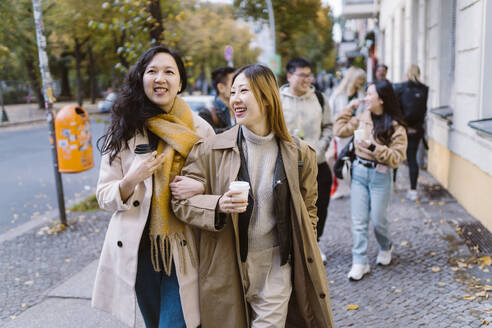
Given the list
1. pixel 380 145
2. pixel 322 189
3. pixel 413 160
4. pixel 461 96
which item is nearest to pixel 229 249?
pixel 380 145

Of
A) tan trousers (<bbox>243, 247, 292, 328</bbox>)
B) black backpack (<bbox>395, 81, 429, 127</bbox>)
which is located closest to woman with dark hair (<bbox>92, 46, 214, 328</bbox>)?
tan trousers (<bbox>243, 247, 292, 328</bbox>)

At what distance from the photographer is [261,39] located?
81625 mm

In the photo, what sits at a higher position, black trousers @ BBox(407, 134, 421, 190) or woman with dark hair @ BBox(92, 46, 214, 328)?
woman with dark hair @ BBox(92, 46, 214, 328)

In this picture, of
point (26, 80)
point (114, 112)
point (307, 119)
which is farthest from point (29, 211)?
point (26, 80)

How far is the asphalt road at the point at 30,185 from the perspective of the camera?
25.1 ft

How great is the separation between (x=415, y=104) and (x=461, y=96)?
107 cm

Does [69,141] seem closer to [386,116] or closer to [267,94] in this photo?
[386,116]

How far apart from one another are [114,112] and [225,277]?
1025 mm

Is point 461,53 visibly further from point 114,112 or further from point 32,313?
point 32,313

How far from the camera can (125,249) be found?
241 centimetres

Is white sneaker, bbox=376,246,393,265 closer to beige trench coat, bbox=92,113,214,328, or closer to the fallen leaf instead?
the fallen leaf

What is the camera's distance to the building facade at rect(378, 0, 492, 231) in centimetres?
550

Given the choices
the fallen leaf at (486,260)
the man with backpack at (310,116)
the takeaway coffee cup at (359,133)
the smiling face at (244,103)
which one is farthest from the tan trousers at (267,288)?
the fallen leaf at (486,260)

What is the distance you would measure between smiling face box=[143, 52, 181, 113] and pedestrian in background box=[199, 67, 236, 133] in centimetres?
175
